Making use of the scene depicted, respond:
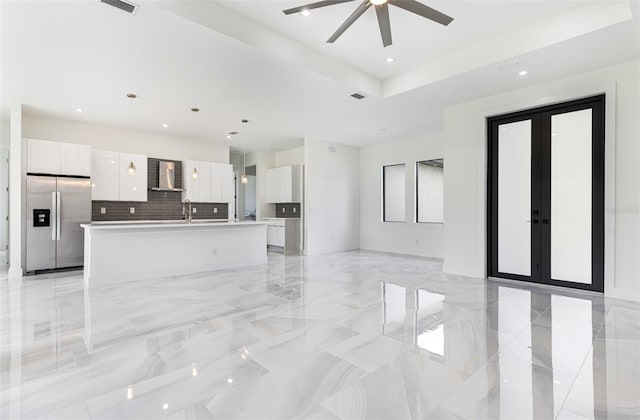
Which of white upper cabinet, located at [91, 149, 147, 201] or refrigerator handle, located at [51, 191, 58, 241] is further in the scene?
white upper cabinet, located at [91, 149, 147, 201]

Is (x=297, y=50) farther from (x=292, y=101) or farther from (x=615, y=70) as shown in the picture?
(x=615, y=70)

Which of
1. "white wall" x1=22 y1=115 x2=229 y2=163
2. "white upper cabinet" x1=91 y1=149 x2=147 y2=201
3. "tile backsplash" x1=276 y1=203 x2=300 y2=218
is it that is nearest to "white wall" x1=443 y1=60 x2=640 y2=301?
"tile backsplash" x1=276 y1=203 x2=300 y2=218

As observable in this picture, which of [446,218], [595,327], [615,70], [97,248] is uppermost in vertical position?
[615,70]

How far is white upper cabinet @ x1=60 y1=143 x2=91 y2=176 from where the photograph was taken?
5840 millimetres

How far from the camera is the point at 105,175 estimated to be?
6461mm

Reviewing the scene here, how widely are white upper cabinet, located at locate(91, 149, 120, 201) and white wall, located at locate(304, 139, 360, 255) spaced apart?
408 centimetres

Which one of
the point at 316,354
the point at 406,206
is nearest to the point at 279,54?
the point at 316,354

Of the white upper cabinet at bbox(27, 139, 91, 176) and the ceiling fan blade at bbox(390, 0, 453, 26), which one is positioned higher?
the ceiling fan blade at bbox(390, 0, 453, 26)

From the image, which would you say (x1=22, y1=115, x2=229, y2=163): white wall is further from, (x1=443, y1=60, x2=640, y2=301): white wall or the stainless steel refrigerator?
(x1=443, y1=60, x2=640, y2=301): white wall

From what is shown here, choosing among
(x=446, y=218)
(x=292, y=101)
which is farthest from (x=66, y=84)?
(x=446, y=218)

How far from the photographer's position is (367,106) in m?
5.57

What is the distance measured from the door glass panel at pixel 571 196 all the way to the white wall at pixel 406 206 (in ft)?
9.55

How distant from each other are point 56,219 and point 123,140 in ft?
7.04

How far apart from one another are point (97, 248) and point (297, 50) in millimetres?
3989
